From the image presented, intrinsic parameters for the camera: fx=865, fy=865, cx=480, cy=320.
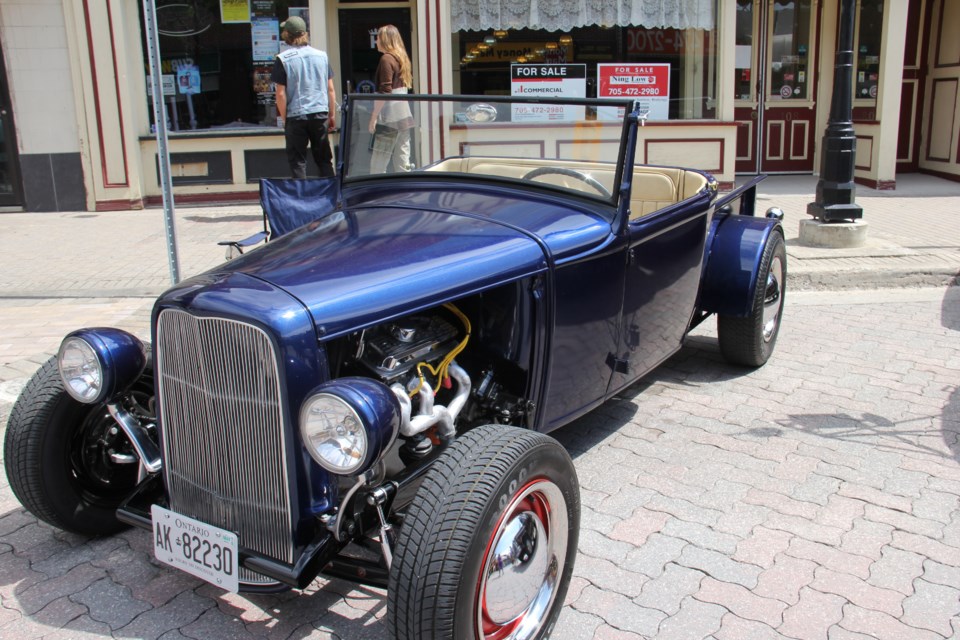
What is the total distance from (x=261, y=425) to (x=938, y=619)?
6.84 ft

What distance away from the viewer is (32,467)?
2867mm

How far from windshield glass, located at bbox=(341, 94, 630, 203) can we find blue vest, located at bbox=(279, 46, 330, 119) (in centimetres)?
405

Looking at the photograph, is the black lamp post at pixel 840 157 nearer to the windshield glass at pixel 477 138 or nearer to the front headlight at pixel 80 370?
the windshield glass at pixel 477 138

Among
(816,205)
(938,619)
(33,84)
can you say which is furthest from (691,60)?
(938,619)

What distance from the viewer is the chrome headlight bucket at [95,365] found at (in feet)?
8.80

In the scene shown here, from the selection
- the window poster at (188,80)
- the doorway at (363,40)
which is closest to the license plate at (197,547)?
the doorway at (363,40)

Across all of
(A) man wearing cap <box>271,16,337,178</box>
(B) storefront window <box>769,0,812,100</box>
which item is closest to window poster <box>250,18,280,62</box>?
(A) man wearing cap <box>271,16,337,178</box>

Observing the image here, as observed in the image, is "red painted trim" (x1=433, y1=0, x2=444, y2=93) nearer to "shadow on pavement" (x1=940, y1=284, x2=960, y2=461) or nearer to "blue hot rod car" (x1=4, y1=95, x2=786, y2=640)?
"shadow on pavement" (x1=940, y1=284, x2=960, y2=461)

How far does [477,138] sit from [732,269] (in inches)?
61.8

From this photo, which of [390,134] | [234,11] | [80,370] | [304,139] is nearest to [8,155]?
[234,11]

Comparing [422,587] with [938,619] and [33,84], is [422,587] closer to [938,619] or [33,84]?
[938,619]

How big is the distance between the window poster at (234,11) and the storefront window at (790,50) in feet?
20.9

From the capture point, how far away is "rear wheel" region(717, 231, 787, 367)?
452 centimetres

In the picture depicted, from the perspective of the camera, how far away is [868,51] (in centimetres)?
1084
